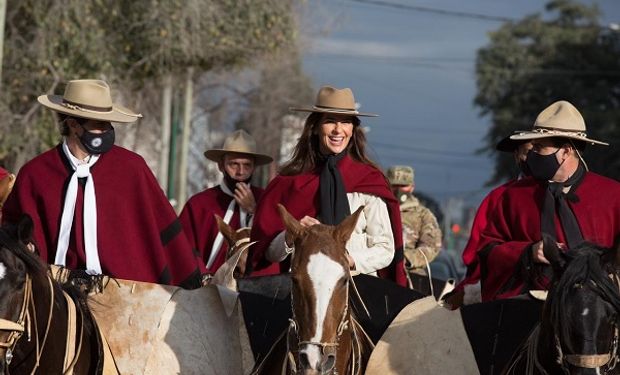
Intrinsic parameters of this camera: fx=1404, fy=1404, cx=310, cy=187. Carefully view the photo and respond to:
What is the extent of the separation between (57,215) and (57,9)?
1179 cm

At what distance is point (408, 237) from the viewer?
48.5ft

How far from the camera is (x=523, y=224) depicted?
8695mm

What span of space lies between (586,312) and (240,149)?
6.40 metres

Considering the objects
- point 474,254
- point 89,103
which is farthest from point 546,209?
point 89,103

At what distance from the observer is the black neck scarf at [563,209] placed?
332 inches

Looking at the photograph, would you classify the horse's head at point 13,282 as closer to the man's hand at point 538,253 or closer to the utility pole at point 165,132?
the man's hand at point 538,253

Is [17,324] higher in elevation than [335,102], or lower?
lower

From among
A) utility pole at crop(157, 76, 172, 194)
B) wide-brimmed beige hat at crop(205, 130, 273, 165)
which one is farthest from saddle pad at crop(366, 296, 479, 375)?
utility pole at crop(157, 76, 172, 194)

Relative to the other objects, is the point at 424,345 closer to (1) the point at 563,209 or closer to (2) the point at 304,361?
(1) the point at 563,209

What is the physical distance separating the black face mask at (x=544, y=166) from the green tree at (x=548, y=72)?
4287cm

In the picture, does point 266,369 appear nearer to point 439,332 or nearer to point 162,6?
point 439,332

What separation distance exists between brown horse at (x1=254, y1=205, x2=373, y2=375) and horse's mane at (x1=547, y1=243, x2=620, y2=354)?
1.10 metres

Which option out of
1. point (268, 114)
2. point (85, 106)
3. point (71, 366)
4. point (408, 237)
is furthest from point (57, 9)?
point (268, 114)

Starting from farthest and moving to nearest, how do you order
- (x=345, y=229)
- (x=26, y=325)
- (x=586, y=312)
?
(x=345, y=229)
(x=26, y=325)
(x=586, y=312)
